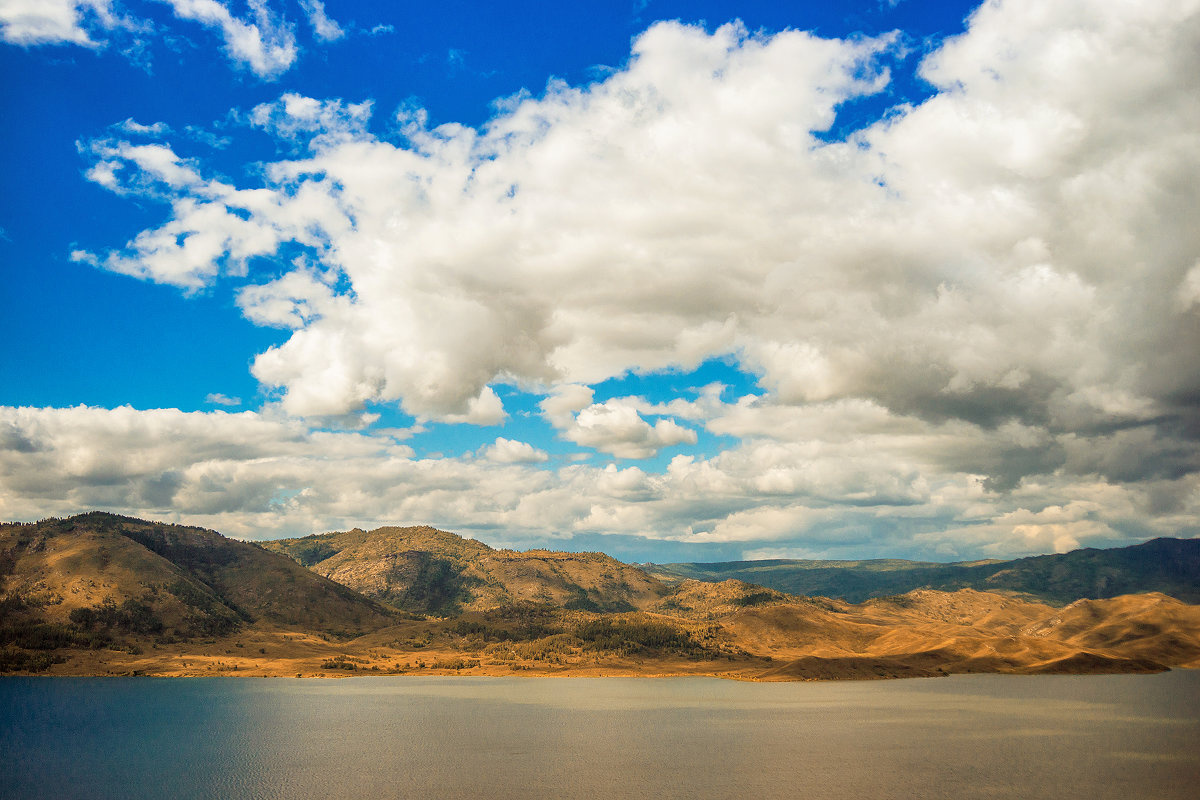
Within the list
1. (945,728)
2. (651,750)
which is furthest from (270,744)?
(945,728)

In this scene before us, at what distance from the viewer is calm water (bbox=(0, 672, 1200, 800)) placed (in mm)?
90250

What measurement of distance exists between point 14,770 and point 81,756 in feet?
35.5

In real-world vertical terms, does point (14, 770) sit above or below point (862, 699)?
above

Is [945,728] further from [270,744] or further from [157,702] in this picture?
[157,702]

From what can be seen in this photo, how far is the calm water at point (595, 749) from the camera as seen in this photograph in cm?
9025

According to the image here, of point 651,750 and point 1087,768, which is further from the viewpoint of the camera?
point 651,750

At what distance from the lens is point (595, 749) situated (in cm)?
11556

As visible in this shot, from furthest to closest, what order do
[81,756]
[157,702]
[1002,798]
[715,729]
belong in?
1. [157,702]
2. [715,729]
3. [81,756]
4. [1002,798]

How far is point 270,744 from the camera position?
120 metres

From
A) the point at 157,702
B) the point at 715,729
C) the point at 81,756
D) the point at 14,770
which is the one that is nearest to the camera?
the point at 14,770

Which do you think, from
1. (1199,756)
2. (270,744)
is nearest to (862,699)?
(1199,756)

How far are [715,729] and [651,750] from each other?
25.8 metres

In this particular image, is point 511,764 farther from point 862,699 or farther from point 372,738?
point 862,699

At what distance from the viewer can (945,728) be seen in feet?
455
